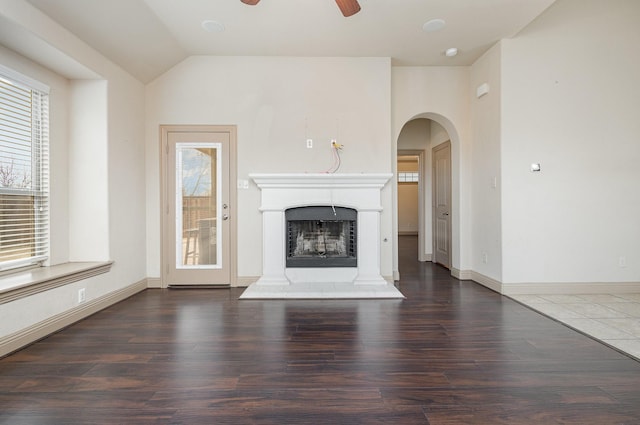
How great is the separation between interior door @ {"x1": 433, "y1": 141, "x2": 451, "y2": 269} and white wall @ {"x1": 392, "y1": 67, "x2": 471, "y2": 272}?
0.47 meters

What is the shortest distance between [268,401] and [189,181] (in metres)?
3.12

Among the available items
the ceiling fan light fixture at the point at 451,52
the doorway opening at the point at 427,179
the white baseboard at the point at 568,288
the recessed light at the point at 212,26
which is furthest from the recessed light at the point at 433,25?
the white baseboard at the point at 568,288

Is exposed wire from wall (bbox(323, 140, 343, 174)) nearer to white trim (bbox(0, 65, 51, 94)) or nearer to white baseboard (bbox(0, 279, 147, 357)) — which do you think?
white baseboard (bbox(0, 279, 147, 357))

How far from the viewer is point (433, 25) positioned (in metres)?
3.27

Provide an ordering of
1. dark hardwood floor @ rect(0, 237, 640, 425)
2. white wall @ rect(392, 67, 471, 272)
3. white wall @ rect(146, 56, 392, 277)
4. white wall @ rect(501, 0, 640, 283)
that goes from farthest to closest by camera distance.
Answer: white wall @ rect(392, 67, 471, 272) → white wall @ rect(146, 56, 392, 277) → white wall @ rect(501, 0, 640, 283) → dark hardwood floor @ rect(0, 237, 640, 425)

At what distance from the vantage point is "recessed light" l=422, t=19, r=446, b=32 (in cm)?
321

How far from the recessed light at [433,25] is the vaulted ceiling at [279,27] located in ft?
0.12

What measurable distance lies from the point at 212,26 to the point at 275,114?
45.7 inches

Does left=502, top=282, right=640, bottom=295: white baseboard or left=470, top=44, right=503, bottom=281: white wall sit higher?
left=470, top=44, right=503, bottom=281: white wall

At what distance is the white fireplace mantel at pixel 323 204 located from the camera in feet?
12.5

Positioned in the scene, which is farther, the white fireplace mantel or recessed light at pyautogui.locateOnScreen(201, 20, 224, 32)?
the white fireplace mantel

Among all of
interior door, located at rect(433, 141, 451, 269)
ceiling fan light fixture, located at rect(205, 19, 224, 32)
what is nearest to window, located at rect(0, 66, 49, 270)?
ceiling fan light fixture, located at rect(205, 19, 224, 32)

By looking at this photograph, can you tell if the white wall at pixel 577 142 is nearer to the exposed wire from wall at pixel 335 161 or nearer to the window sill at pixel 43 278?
the exposed wire from wall at pixel 335 161

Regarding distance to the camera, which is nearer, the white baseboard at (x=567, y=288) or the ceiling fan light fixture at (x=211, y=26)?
the ceiling fan light fixture at (x=211, y=26)
